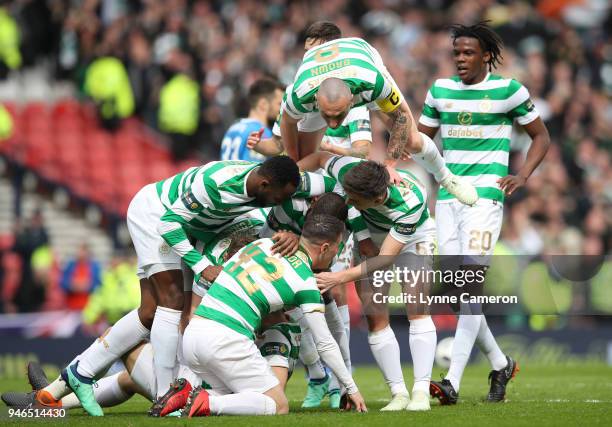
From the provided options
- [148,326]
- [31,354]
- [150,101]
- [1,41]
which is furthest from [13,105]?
[148,326]

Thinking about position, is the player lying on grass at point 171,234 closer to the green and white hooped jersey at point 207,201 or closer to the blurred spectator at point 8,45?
the green and white hooped jersey at point 207,201

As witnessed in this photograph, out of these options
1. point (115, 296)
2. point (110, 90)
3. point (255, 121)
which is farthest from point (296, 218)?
point (110, 90)

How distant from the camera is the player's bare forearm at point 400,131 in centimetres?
923

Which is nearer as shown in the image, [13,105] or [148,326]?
[148,326]

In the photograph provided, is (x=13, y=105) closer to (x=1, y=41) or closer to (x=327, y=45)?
(x=1, y=41)

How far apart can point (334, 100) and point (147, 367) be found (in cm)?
274

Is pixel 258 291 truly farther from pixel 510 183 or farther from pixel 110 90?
pixel 110 90

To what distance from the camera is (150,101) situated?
20469 mm

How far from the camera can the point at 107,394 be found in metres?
9.43

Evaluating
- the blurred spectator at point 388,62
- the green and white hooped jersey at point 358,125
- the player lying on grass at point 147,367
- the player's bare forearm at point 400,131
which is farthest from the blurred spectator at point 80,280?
the player's bare forearm at point 400,131

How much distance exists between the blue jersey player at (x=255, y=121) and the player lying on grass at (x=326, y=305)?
2608 millimetres

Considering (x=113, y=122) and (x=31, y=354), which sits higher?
(x=113, y=122)

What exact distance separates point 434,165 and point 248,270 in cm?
215

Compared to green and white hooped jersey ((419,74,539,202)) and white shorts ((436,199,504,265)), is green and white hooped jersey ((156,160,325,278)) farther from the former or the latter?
green and white hooped jersey ((419,74,539,202))
